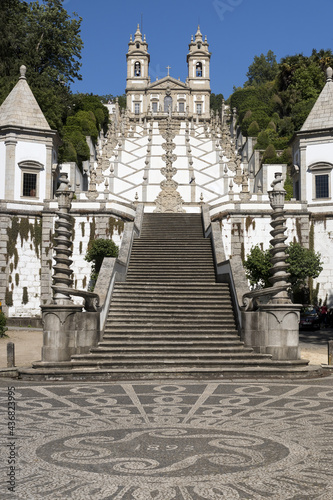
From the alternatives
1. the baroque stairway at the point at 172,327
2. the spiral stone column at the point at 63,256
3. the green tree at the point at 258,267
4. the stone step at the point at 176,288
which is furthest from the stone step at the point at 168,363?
the green tree at the point at 258,267

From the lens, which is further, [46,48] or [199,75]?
[199,75]

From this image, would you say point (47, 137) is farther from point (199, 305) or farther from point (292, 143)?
point (199, 305)

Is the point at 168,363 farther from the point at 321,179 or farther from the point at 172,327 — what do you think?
the point at 321,179

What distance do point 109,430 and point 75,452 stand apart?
1.18 meters

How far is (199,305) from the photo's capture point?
17.0 meters

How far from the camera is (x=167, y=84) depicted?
91.2 metres

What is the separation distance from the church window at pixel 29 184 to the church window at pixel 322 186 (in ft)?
50.3

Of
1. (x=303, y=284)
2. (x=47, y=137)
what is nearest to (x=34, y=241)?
(x=47, y=137)

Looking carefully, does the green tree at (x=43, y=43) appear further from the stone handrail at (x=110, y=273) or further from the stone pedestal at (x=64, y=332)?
the stone pedestal at (x=64, y=332)

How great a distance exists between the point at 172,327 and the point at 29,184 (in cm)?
1727

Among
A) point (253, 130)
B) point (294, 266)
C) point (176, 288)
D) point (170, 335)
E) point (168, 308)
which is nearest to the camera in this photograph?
point (170, 335)

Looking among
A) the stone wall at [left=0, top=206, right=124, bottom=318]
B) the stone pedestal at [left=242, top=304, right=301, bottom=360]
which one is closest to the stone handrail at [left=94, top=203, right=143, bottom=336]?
the stone pedestal at [left=242, top=304, right=301, bottom=360]

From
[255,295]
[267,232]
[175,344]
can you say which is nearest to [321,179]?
[267,232]

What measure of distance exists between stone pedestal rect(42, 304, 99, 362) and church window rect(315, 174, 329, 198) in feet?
63.6
